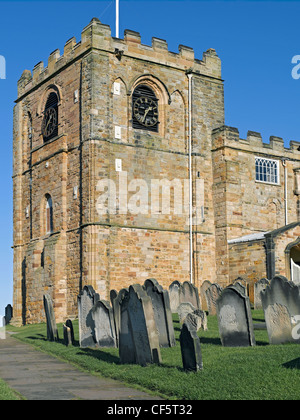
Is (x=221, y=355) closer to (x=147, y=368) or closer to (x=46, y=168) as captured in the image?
(x=147, y=368)

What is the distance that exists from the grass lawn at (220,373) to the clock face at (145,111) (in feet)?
57.1

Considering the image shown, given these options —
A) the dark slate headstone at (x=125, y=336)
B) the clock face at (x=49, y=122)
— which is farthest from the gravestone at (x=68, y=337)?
the clock face at (x=49, y=122)

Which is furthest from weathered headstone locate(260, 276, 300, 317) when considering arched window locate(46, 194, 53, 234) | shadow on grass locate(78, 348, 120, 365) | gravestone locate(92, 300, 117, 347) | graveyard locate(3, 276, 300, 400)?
arched window locate(46, 194, 53, 234)

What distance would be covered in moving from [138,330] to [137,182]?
55.9 feet

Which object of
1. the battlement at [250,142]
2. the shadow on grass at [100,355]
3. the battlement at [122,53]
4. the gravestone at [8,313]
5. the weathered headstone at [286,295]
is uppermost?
the battlement at [122,53]

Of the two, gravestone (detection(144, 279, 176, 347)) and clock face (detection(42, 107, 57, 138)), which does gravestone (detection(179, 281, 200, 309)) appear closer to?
gravestone (detection(144, 279, 176, 347))

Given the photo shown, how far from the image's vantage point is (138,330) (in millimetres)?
11555

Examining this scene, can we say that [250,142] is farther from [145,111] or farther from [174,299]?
[174,299]

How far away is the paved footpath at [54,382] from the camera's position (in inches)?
357

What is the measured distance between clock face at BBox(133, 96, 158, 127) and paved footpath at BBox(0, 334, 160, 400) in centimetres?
1664

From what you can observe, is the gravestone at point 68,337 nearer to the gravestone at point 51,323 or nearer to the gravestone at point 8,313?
the gravestone at point 51,323

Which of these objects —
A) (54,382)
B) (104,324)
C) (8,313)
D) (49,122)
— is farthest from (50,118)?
(54,382)
